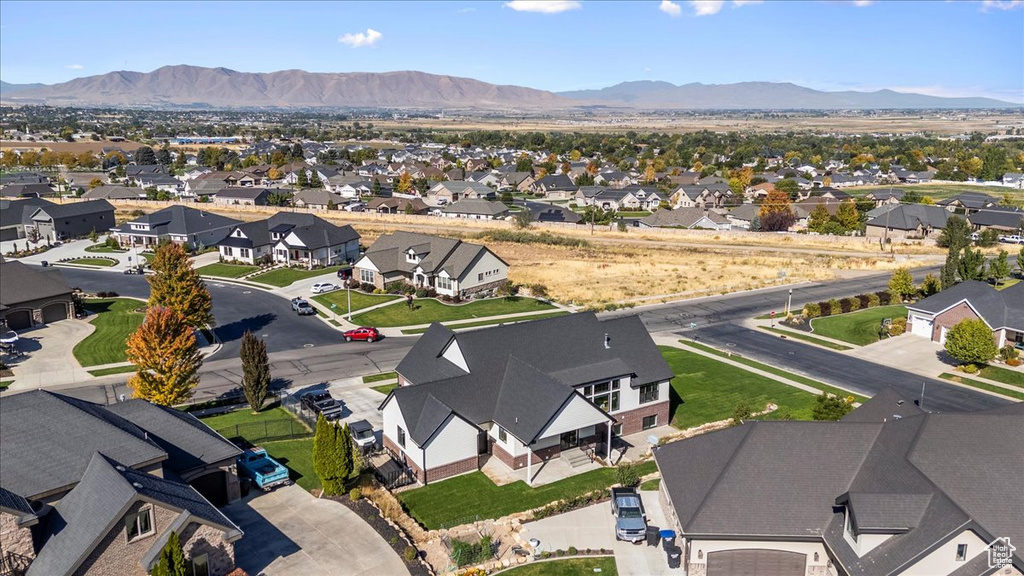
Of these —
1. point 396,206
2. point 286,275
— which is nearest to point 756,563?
point 286,275

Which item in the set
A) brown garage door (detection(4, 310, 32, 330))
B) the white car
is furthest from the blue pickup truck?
the white car

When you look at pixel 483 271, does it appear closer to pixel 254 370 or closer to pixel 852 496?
pixel 254 370

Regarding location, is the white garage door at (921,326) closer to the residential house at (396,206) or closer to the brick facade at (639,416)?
the brick facade at (639,416)

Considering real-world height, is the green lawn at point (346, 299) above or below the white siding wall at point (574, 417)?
below

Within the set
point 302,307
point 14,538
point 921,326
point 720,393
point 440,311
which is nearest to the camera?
point 14,538

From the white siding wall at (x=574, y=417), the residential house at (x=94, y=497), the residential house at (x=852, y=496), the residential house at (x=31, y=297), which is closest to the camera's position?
the residential house at (x=852, y=496)

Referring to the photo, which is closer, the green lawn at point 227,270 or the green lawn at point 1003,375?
the green lawn at point 1003,375

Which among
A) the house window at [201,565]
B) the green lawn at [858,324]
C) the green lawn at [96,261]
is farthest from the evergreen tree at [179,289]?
the green lawn at [858,324]
